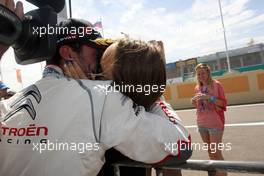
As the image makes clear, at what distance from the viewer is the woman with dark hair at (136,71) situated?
146 cm

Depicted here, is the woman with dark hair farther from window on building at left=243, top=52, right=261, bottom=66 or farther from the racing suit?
window on building at left=243, top=52, right=261, bottom=66

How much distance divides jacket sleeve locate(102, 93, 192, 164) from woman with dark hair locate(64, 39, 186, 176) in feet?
0.31

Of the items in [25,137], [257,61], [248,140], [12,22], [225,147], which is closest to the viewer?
[12,22]

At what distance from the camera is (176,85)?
67.8 feet

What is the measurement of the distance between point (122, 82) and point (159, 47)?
0.25 meters

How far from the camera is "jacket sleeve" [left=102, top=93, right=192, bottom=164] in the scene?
1.27 m

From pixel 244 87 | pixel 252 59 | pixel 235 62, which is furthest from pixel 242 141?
pixel 235 62

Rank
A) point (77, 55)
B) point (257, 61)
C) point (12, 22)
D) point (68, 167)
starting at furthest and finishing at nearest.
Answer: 1. point (257, 61)
2. point (77, 55)
3. point (68, 167)
4. point (12, 22)

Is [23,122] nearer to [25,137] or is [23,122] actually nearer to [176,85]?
[25,137]

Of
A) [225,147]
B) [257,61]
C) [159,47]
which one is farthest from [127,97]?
[257,61]

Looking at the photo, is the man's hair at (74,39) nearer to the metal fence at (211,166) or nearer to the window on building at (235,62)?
the metal fence at (211,166)

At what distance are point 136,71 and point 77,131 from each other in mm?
364

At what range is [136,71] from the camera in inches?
57.3

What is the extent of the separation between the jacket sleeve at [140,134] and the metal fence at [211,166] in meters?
0.12
